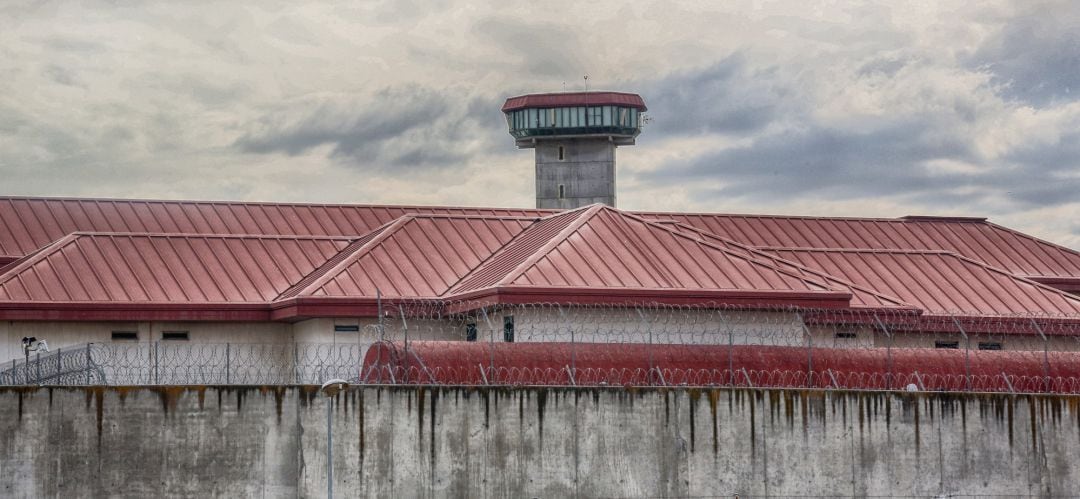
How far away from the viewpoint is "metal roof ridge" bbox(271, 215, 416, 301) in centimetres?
4122

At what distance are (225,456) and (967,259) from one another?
83.8ft

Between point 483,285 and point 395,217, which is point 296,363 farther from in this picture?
point 395,217

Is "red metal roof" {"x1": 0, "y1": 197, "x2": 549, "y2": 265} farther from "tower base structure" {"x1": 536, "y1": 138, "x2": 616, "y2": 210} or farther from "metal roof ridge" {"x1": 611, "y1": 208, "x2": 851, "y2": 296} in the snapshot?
"tower base structure" {"x1": 536, "y1": 138, "x2": 616, "y2": 210}

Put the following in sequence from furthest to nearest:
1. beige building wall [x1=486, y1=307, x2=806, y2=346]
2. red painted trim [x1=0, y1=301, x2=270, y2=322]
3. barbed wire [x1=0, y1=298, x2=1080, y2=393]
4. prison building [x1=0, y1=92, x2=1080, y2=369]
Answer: red painted trim [x1=0, y1=301, x2=270, y2=322] → prison building [x1=0, y1=92, x2=1080, y2=369] → beige building wall [x1=486, y1=307, x2=806, y2=346] → barbed wire [x1=0, y1=298, x2=1080, y2=393]

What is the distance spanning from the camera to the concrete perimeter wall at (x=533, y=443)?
31.4m

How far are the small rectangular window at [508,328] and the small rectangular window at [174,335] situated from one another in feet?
27.0

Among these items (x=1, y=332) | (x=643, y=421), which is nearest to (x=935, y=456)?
(x=643, y=421)

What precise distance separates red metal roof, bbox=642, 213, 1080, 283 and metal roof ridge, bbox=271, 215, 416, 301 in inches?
379

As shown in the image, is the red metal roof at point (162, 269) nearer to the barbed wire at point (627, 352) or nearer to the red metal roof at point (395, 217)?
the barbed wire at point (627, 352)

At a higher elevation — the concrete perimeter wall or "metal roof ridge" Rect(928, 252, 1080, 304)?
"metal roof ridge" Rect(928, 252, 1080, 304)

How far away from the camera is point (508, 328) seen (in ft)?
127

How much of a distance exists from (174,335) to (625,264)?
11031mm

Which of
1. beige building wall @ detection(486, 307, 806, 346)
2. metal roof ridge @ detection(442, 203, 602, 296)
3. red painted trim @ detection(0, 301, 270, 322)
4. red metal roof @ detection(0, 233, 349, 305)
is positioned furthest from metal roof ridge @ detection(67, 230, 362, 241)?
beige building wall @ detection(486, 307, 806, 346)

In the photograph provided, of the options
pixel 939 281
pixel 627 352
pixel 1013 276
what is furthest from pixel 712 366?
pixel 1013 276
